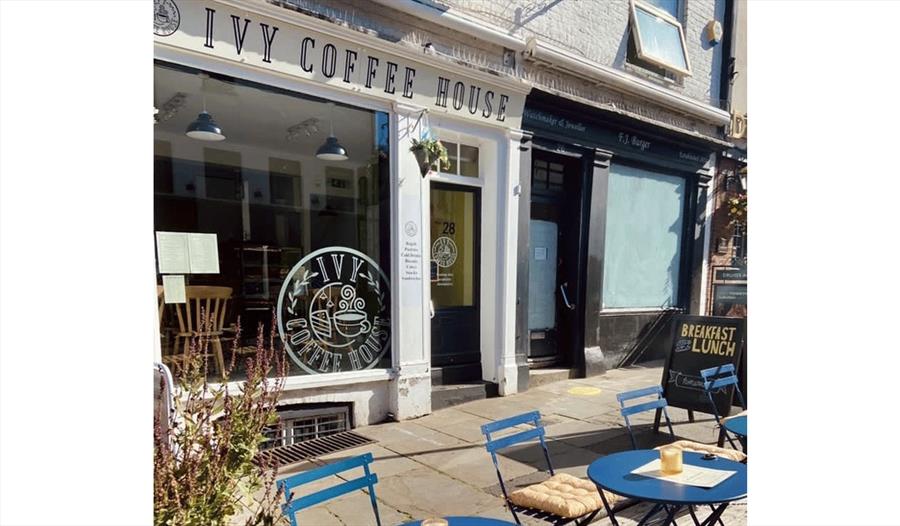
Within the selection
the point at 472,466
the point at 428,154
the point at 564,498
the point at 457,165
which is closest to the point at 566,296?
the point at 457,165

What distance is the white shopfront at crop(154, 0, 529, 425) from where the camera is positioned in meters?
4.42

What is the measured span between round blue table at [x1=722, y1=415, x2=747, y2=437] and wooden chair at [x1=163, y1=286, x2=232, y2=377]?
12.4 feet

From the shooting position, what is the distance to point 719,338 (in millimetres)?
4945

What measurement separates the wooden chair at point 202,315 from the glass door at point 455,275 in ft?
7.53

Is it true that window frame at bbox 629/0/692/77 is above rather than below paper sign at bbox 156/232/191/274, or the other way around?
above

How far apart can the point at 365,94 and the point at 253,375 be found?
11.7 ft

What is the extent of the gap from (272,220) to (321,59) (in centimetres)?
153

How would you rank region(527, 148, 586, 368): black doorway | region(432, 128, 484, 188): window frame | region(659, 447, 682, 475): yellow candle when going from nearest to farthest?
region(659, 447, 682, 475): yellow candle → region(432, 128, 484, 188): window frame → region(527, 148, 586, 368): black doorway

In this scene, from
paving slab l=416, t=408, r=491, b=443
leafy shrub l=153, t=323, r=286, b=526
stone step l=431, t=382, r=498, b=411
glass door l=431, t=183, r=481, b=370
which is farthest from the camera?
glass door l=431, t=183, r=481, b=370

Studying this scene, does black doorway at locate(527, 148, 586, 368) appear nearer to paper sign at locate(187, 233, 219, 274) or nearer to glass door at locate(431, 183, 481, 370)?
glass door at locate(431, 183, 481, 370)

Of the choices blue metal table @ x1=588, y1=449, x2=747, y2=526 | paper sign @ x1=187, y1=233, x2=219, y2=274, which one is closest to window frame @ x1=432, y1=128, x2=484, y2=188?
paper sign @ x1=187, y1=233, x2=219, y2=274

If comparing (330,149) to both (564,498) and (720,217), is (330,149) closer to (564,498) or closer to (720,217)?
(564,498)

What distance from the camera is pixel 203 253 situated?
14.9 ft
